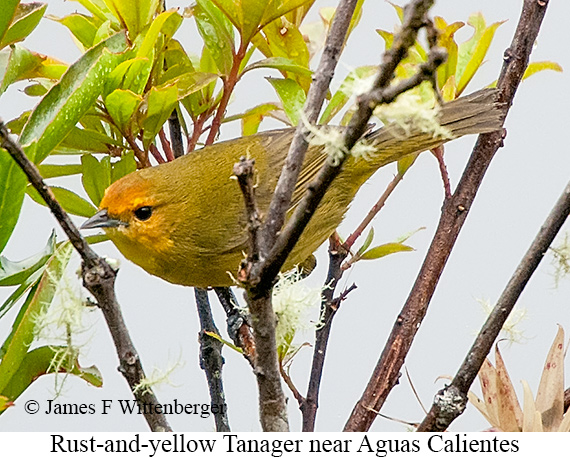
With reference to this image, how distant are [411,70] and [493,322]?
0.44m

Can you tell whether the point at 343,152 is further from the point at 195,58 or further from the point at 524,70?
the point at 195,58

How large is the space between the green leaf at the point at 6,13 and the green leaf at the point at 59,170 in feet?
0.92

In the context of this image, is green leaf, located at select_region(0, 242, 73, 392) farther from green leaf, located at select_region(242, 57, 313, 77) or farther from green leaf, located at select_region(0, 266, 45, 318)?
green leaf, located at select_region(242, 57, 313, 77)

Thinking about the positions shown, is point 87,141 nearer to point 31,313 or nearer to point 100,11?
point 100,11

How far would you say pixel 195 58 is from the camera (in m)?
1.38

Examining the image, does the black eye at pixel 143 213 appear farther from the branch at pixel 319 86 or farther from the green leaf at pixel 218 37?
the branch at pixel 319 86

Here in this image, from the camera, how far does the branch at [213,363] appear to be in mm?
1197

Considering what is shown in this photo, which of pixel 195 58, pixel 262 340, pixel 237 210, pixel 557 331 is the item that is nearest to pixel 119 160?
pixel 195 58

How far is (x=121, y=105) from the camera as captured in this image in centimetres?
106

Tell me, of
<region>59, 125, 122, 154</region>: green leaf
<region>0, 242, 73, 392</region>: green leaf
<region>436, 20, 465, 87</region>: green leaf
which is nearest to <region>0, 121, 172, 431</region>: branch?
<region>0, 242, 73, 392</region>: green leaf

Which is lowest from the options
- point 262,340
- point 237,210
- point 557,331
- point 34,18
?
point 262,340

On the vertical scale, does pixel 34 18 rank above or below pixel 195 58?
below

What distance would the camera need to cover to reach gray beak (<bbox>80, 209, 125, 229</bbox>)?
126cm

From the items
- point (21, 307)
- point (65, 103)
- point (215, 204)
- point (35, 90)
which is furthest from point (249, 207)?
point (215, 204)
